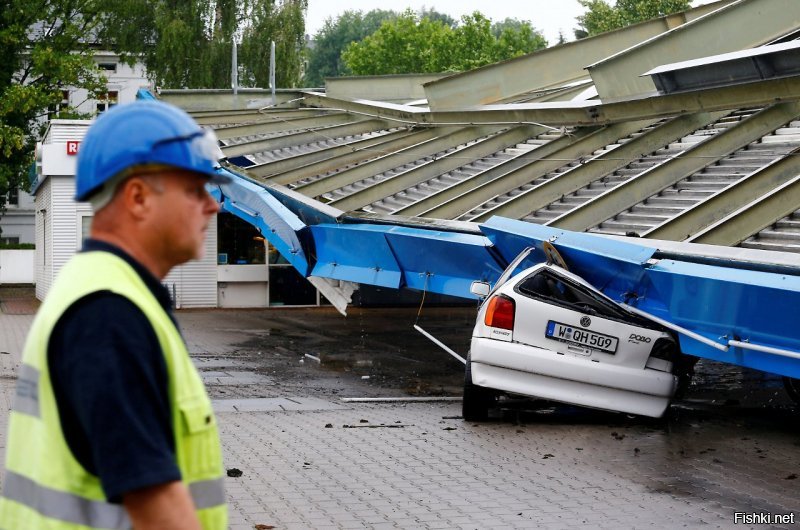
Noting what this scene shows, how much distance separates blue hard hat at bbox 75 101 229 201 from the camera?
2266 millimetres

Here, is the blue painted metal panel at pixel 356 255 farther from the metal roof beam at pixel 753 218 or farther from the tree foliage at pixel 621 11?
the tree foliage at pixel 621 11

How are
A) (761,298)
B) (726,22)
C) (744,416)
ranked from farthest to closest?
(726,22)
(744,416)
(761,298)

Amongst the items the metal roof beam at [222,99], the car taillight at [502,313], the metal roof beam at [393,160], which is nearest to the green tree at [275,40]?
the metal roof beam at [222,99]

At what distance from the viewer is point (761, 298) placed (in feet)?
29.0

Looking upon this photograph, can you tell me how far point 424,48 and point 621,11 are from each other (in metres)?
13.9

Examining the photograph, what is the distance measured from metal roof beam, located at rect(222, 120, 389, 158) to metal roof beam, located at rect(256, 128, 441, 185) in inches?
61.4

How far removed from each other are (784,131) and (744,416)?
145 inches

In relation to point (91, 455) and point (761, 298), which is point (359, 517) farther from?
point (91, 455)

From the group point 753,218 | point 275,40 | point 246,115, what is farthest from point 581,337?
point 275,40

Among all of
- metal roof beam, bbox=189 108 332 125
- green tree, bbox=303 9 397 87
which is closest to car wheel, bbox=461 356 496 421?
metal roof beam, bbox=189 108 332 125

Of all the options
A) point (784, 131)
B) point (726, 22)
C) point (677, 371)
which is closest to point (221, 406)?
point (677, 371)

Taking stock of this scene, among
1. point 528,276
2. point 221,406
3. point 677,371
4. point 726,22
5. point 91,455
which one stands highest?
point 726,22

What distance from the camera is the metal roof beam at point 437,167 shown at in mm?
17516

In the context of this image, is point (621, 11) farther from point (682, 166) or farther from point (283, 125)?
point (682, 166)
